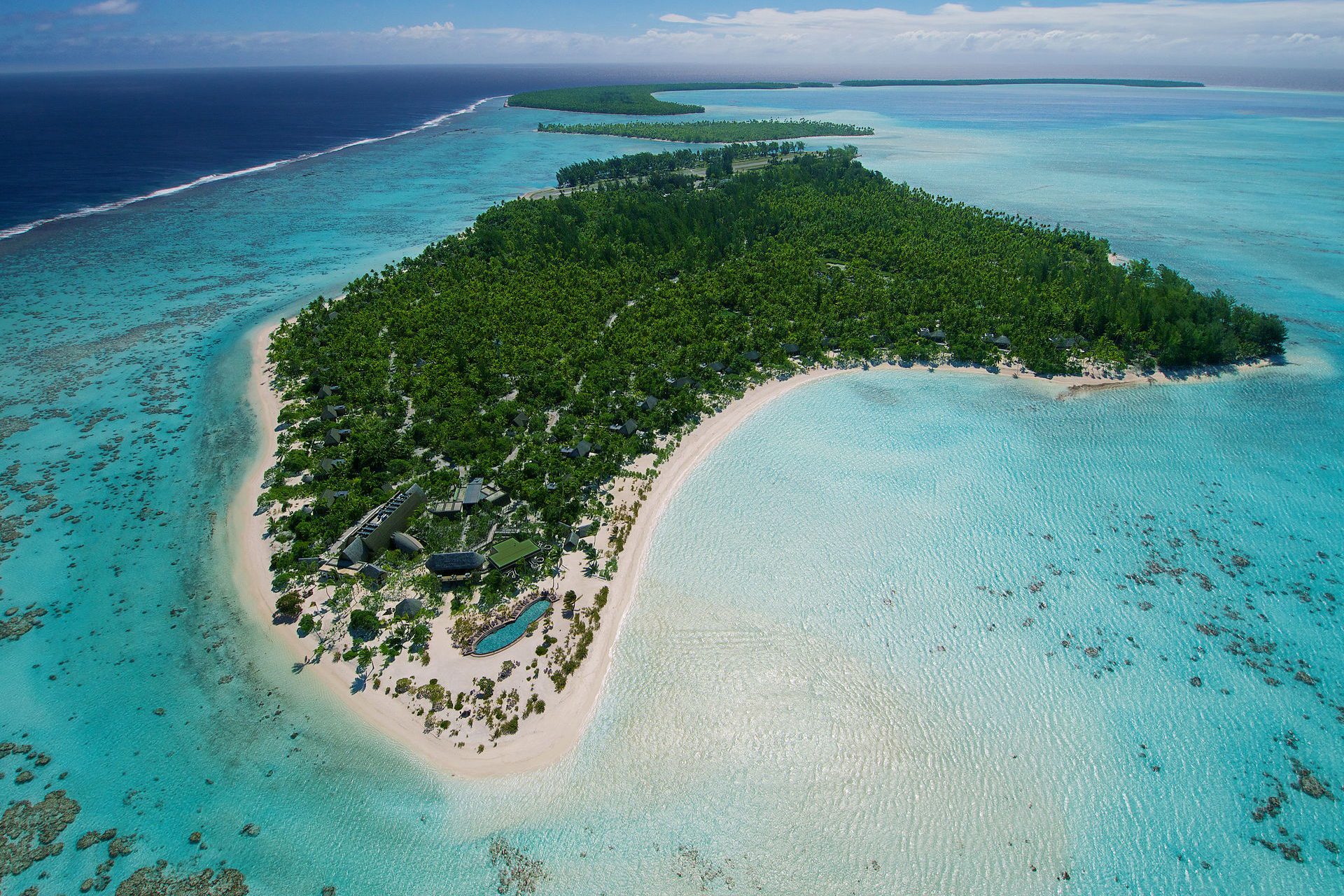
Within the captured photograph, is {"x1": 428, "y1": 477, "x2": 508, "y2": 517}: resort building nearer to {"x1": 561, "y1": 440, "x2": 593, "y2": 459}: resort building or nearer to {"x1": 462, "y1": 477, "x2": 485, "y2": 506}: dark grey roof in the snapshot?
{"x1": 462, "y1": 477, "x2": 485, "y2": 506}: dark grey roof

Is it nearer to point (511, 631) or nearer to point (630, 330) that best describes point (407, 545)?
point (511, 631)

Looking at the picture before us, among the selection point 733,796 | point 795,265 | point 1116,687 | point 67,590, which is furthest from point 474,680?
point 795,265

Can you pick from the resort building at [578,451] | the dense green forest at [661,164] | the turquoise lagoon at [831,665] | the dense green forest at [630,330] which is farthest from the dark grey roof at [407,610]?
the dense green forest at [661,164]

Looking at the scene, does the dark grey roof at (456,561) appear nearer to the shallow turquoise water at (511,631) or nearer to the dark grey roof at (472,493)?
the shallow turquoise water at (511,631)

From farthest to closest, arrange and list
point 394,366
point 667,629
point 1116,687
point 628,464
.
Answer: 1. point 394,366
2. point 628,464
3. point 667,629
4. point 1116,687

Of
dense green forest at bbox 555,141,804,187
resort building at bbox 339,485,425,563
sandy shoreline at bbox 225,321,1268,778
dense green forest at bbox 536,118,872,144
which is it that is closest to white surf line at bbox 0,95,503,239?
dense green forest at bbox 536,118,872,144

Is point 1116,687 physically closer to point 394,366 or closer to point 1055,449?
point 1055,449
